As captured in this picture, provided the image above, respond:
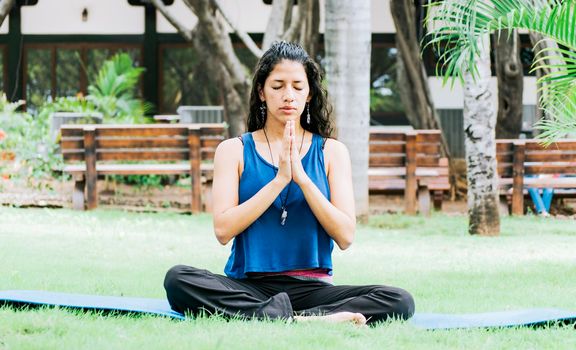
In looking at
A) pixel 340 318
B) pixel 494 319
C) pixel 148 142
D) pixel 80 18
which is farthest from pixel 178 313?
pixel 80 18

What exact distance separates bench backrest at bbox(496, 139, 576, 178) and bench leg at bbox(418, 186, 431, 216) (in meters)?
0.89

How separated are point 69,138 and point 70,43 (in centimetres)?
833

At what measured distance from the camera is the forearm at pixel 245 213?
5258mm

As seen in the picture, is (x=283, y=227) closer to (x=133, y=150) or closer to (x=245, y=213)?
(x=245, y=213)

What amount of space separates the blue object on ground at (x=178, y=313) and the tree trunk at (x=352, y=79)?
6.59 meters

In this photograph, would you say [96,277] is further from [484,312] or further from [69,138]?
[69,138]

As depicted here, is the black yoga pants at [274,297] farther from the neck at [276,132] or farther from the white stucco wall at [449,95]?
the white stucco wall at [449,95]

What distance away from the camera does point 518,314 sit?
5734mm

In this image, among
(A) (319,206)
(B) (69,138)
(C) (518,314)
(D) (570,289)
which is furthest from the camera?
(B) (69,138)

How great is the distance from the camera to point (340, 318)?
5.30 m

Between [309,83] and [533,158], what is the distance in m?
8.78

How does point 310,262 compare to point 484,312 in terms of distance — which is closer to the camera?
point 310,262

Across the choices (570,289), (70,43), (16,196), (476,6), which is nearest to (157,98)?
(70,43)

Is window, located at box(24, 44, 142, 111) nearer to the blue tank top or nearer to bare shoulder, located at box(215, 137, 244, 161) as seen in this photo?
bare shoulder, located at box(215, 137, 244, 161)
